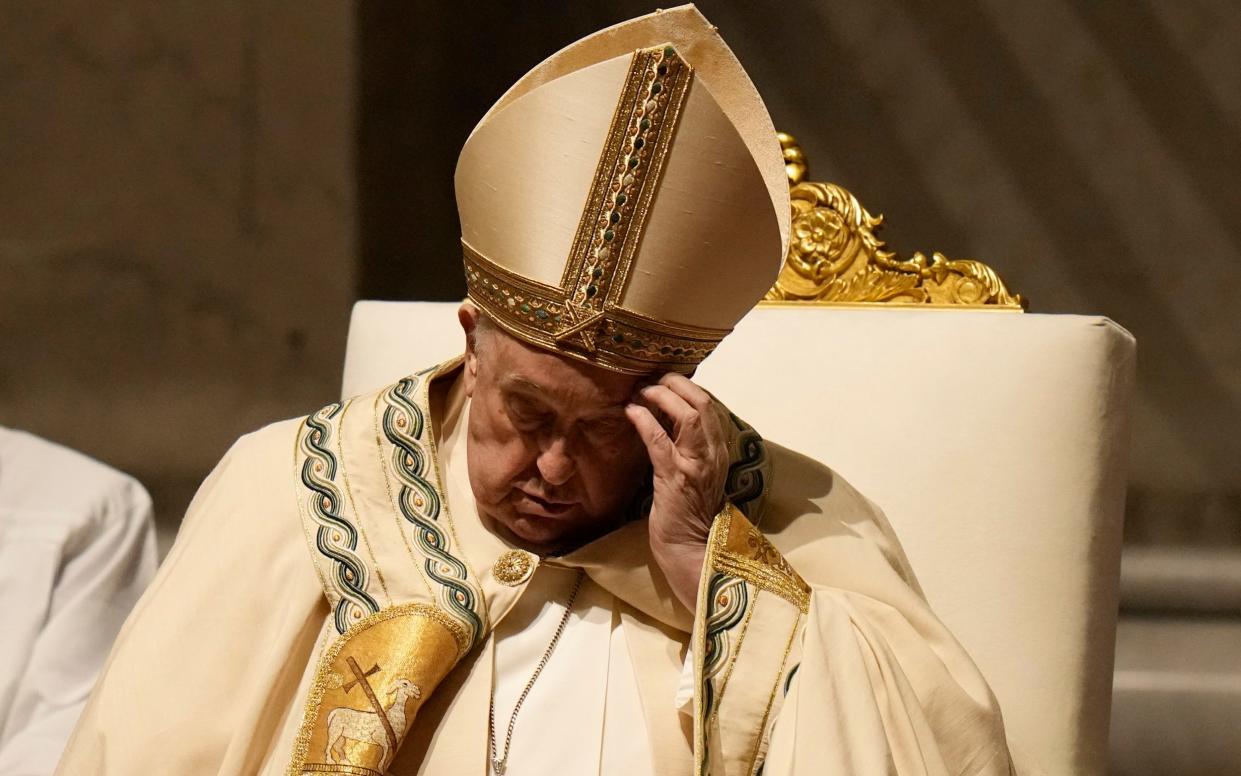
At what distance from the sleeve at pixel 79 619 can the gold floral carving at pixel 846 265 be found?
123 cm

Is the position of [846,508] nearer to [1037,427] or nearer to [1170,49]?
[1037,427]

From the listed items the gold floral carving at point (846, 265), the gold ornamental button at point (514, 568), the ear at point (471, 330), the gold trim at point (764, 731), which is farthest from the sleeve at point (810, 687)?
the gold floral carving at point (846, 265)

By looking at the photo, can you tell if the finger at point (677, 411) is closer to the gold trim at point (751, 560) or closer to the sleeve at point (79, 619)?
the gold trim at point (751, 560)

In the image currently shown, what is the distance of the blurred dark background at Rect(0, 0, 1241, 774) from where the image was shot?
335 centimetres

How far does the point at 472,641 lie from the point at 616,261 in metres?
0.46

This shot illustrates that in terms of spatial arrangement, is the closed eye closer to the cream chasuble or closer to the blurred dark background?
the cream chasuble

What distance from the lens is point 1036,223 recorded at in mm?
3428

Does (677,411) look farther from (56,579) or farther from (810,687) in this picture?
(56,579)

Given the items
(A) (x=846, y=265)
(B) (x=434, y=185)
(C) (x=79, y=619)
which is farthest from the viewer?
(B) (x=434, y=185)

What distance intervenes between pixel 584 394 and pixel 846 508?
1.39 feet

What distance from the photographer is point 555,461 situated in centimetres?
183

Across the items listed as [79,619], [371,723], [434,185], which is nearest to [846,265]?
[371,723]

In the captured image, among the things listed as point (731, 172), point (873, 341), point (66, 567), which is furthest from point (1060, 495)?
point (66, 567)

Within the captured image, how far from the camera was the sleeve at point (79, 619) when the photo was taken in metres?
2.69
